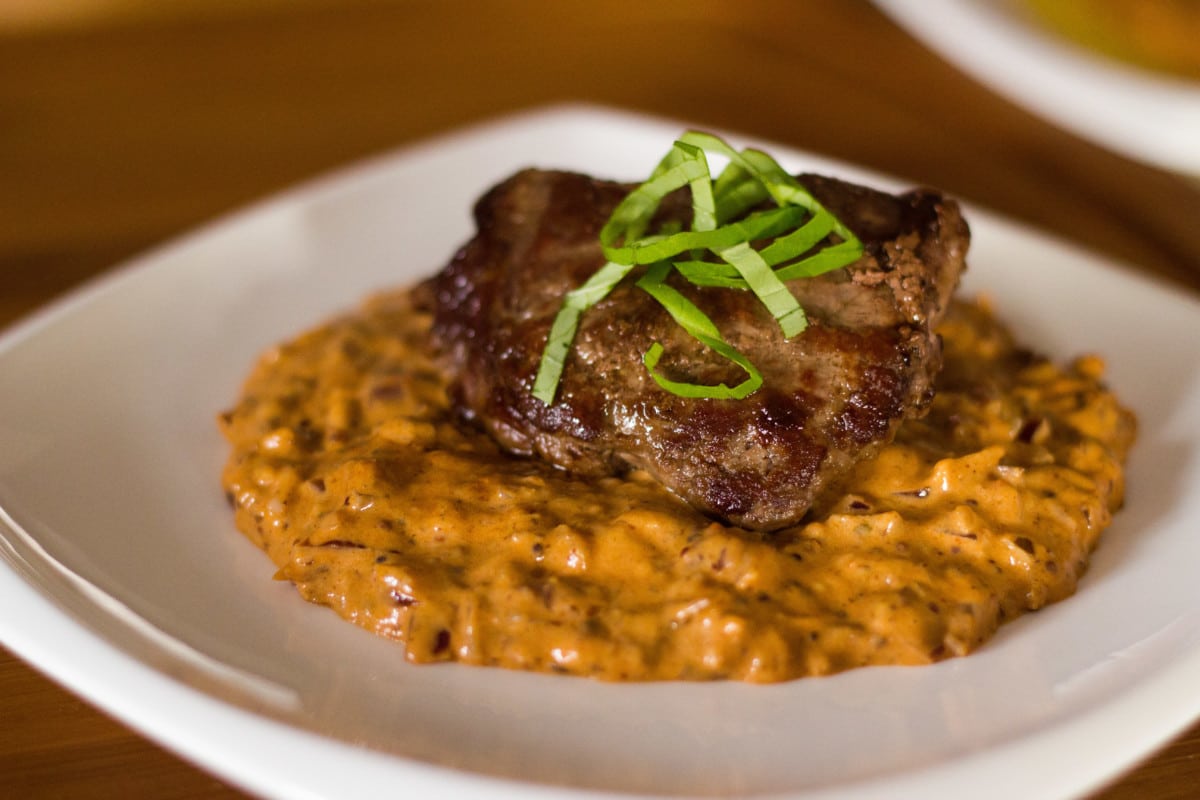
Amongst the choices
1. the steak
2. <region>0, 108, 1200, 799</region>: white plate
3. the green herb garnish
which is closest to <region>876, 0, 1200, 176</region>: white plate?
<region>0, 108, 1200, 799</region>: white plate

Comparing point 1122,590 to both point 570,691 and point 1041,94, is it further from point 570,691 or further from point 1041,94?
point 1041,94

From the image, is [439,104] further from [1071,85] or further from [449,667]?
[449,667]

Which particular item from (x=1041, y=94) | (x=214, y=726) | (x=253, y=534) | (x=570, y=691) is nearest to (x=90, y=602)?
(x=253, y=534)

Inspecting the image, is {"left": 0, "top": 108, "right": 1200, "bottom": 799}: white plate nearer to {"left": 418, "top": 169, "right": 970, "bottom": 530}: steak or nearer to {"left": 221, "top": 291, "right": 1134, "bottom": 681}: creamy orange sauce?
{"left": 221, "top": 291, "right": 1134, "bottom": 681}: creamy orange sauce

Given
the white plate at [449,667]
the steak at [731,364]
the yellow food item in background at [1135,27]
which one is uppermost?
the yellow food item in background at [1135,27]

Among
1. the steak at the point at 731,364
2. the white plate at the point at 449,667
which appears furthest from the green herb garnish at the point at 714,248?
the white plate at the point at 449,667

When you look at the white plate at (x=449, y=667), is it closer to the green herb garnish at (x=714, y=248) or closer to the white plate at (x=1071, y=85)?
the white plate at (x=1071, y=85)

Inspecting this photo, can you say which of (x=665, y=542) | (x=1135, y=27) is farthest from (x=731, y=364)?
(x=1135, y=27)
